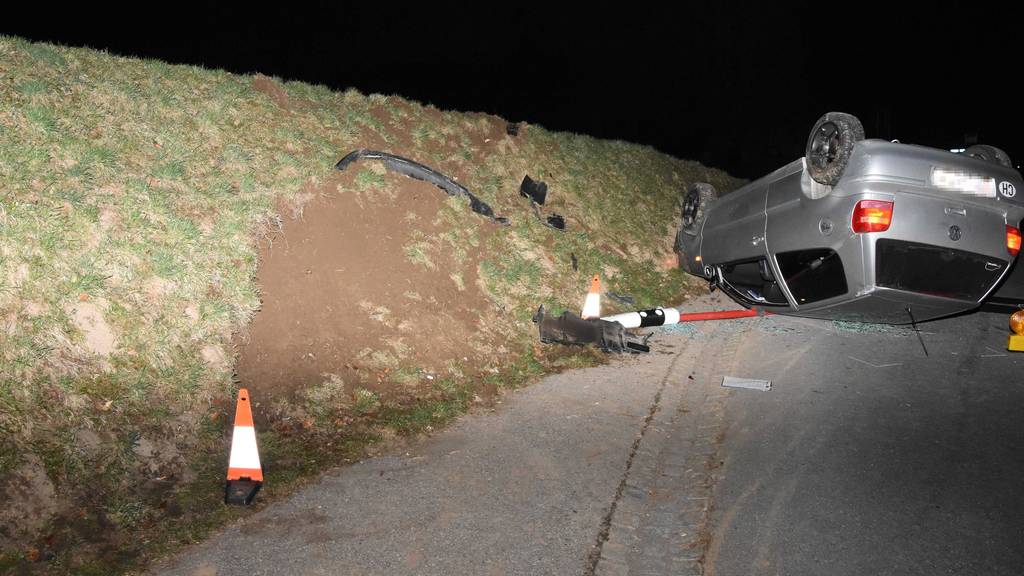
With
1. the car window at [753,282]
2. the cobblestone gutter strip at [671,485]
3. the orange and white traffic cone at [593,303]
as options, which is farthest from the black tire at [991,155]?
the orange and white traffic cone at [593,303]

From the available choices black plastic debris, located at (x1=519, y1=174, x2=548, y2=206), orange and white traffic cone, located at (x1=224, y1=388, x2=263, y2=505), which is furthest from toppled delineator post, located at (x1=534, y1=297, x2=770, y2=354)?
orange and white traffic cone, located at (x1=224, y1=388, x2=263, y2=505)

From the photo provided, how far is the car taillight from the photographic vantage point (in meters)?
7.02

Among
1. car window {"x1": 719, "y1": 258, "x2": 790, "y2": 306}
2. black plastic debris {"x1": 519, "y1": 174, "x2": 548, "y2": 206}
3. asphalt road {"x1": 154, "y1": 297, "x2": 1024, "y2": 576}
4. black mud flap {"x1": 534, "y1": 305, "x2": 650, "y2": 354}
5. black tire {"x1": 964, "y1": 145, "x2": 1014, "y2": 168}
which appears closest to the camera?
asphalt road {"x1": 154, "y1": 297, "x2": 1024, "y2": 576}

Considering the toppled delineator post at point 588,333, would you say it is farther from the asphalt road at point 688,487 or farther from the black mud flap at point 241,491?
the black mud flap at point 241,491

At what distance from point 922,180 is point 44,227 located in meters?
8.28

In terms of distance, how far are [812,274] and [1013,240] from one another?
1.95 meters

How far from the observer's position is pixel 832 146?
7.71 meters

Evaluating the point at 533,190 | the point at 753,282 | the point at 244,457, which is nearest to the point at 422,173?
the point at 533,190

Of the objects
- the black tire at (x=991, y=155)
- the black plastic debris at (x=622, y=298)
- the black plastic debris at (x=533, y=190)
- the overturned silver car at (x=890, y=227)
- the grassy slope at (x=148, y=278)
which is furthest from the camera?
the black plastic debris at (x=533, y=190)

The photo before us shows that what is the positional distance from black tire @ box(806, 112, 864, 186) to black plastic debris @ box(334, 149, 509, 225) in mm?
4354

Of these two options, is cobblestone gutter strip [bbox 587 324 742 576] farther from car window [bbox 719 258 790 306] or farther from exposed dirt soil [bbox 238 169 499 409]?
exposed dirt soil [bbox 238 169 499 409]

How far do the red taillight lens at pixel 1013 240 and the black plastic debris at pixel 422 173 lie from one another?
6.16 meters

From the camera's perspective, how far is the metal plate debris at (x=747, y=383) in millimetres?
7297

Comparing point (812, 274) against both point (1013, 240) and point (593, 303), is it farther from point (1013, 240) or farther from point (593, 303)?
point (593, 303)
